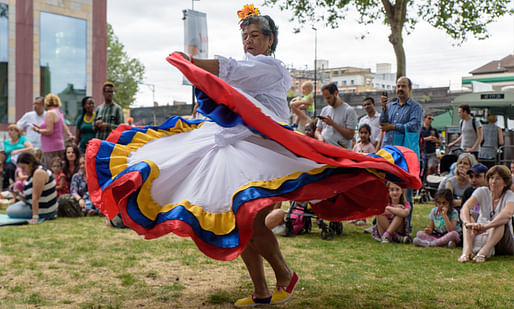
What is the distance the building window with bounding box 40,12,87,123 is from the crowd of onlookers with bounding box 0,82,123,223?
8111mm

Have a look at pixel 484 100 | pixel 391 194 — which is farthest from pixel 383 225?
pixel 484 100

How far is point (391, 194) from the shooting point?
6.33 m

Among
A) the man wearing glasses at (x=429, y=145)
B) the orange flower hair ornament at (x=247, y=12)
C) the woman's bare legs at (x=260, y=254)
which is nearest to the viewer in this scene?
the woman's bare legs at (x=260, y=254)

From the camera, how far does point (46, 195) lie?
7.54 metres

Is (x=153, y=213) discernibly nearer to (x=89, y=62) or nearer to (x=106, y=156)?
(x=106, y=156)

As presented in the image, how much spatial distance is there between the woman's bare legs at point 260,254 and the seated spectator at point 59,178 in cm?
599

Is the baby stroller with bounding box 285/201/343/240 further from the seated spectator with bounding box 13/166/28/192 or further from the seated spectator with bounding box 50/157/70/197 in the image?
the seated spectator with bounding box 13/166/28/192

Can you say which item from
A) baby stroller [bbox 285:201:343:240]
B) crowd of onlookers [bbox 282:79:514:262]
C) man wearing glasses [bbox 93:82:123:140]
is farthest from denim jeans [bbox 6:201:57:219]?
crowd of onlookers [bbox 282:79:514:262]

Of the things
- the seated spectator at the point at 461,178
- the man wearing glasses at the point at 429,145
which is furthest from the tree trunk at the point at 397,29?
the seated spectator at the point at 461,178

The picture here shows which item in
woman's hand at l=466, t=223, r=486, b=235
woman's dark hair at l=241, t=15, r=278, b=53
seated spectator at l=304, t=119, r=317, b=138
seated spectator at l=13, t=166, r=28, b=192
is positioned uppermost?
woman's dark hair at l=241, t=15, r=278, b=53

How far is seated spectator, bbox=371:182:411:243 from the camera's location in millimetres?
6203

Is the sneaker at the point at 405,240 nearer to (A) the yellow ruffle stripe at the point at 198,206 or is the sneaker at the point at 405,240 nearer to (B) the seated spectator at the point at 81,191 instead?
(A) the yellow ruffle stripe at the point at 198,206

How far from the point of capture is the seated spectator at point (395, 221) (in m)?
6.20

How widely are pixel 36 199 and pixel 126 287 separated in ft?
13.8
